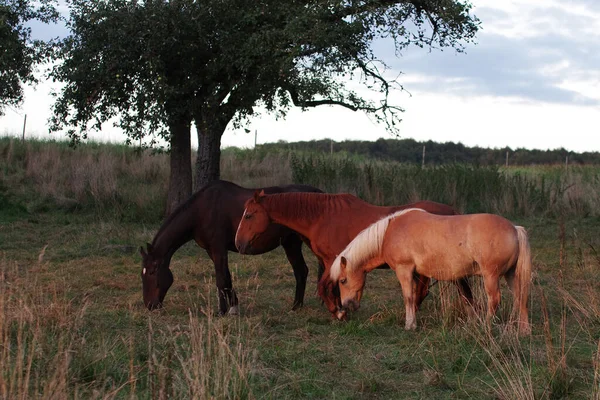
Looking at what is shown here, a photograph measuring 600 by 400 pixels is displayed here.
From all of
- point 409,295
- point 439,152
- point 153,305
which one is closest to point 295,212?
point 409,295

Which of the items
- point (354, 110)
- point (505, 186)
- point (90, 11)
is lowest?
point (505, 186)

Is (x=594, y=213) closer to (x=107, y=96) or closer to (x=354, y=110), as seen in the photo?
(x=354, y=110)

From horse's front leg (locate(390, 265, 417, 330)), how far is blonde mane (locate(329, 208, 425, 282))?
342 mm

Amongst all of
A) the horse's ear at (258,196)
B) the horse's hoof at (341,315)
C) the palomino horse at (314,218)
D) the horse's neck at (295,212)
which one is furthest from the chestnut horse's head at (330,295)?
the horse's ear at (258,196)

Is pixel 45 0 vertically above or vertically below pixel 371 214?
above

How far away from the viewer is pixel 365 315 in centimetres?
761

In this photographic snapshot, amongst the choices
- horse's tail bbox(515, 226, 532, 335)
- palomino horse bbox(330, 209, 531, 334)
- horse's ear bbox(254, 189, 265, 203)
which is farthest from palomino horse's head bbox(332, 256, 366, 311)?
horse's tail bbox(515, 226, 532, 335)

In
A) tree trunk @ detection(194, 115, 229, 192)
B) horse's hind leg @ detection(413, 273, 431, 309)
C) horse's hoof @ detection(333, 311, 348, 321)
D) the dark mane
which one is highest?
tree trunk @ detection(194, 115, 229, 192)

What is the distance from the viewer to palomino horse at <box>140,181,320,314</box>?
7.90 metres

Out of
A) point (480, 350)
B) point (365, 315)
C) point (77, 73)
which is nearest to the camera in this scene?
point (480, 350)

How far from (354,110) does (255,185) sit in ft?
15.0

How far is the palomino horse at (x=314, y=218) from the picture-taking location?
7633mm

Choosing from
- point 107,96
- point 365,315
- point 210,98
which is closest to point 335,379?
point 365,315

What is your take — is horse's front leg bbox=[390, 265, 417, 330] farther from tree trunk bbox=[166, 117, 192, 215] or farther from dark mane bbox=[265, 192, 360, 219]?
tree trunk bbox=[166, 117, 192, 215]
